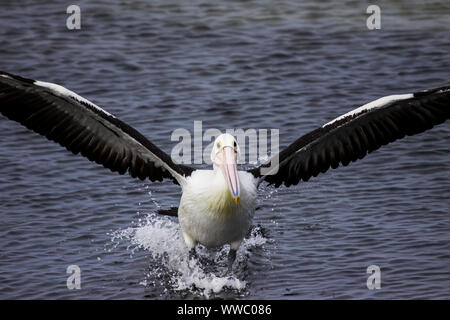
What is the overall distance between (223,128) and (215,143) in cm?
432

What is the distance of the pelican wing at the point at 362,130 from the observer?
934cm

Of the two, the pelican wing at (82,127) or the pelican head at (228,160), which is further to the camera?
the pelican wing at (82,127)

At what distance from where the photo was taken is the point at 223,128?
13.4 meters

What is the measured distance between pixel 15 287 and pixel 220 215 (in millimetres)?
2277

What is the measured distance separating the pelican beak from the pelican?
12 millimetres

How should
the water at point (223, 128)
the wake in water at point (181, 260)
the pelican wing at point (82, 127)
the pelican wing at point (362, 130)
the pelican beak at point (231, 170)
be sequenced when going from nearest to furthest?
the pelican beak at point (231, 170) → the pelican wing at point (82, 127) → the pelican wing at point (362, 130) → the wake in water at point (181, 260) → the water at point (223, 128)

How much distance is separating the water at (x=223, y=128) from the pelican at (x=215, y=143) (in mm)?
716

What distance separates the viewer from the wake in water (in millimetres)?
9570

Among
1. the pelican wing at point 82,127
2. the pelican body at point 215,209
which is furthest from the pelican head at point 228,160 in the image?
the pelican wing at point 82,127

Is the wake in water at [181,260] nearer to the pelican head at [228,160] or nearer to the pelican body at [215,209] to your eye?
the pelican body at [215,209]

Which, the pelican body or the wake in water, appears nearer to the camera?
the pelican body

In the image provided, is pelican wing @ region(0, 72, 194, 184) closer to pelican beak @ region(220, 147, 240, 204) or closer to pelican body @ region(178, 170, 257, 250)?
pelican body @ region(178, 170, 257, 250)

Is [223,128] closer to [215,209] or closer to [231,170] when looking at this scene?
[215,209]

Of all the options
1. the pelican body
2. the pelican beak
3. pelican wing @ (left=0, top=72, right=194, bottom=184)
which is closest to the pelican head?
the pelican beak
